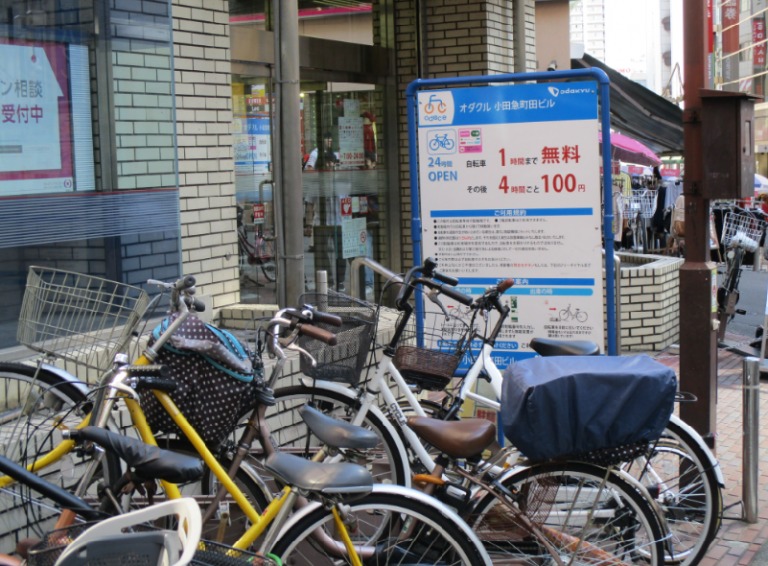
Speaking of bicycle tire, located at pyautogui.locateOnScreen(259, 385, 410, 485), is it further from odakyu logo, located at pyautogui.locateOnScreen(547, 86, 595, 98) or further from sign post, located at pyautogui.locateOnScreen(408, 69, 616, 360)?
odakyu logo, located at pyautogui.locateOnScreen(547, 86, 595, 98)

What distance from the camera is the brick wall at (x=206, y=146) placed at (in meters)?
6.98

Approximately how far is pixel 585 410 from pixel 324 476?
1148mm

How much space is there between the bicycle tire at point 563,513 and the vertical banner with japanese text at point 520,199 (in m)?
1.70

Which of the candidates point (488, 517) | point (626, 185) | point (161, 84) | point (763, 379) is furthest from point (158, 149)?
point (626, 185)

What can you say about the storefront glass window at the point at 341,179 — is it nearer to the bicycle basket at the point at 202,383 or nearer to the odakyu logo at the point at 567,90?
the odakyu logo at the point at 567,90

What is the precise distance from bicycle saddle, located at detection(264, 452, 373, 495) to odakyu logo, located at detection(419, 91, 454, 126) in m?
3.03

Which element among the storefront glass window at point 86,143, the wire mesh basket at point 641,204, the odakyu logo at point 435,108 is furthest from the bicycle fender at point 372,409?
the wire mesh basket at point 641,204

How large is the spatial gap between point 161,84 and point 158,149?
0.40 m

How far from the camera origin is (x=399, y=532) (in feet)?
11.7

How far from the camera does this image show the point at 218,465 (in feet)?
12.2

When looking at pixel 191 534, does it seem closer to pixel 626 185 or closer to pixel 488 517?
pixel 488 517

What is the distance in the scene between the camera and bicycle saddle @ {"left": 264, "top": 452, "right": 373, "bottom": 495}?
3031 millimetres

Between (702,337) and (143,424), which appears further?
(702,337)

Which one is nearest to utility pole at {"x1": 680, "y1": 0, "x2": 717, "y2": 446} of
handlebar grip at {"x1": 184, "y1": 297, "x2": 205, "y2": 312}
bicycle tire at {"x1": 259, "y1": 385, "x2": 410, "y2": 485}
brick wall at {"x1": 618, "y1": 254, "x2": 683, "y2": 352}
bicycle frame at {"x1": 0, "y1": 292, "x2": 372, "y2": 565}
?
bicycle tire at {"x1": 259, "y1": 385, "x2": 410, "y2": 485}
